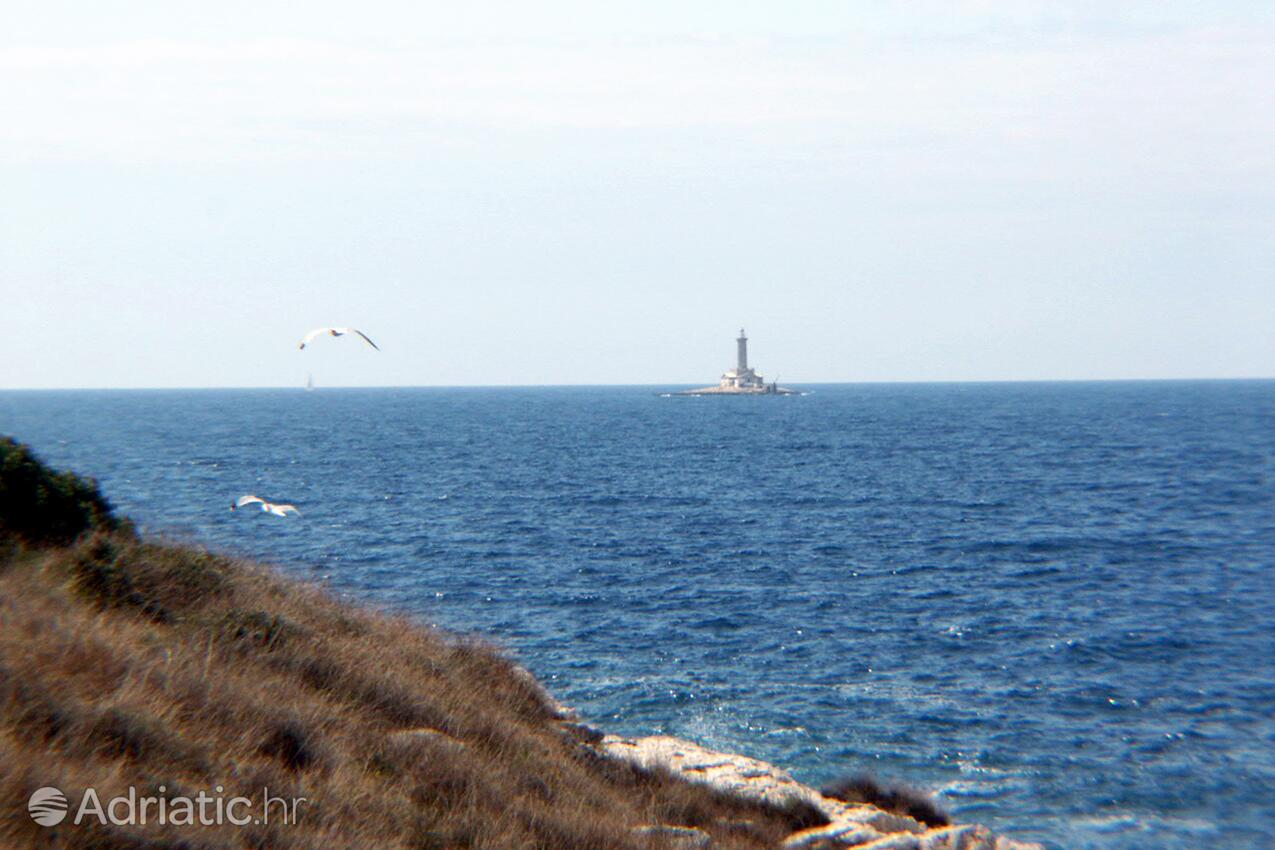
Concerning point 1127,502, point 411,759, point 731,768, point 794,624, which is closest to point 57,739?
point 411,759

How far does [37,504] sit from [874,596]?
22630 mm

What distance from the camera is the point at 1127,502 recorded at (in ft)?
161

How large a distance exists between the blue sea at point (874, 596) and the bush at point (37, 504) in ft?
11.3

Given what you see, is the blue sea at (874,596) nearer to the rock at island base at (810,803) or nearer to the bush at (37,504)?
the rock at island base at (810,803)

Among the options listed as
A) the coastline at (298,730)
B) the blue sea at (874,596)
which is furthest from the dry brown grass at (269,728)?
the blue sea at (874,596)

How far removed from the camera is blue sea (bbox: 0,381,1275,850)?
17188 mm

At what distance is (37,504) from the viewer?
35.6 ft

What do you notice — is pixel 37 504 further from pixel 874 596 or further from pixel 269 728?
pixel 874 596

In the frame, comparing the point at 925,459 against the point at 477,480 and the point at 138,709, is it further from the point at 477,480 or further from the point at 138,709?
the point at 138,709

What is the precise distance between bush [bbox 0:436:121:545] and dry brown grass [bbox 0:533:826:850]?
1.69 feet

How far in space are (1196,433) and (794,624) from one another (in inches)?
3239

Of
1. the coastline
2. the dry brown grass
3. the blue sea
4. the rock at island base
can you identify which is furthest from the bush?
the rock at island base

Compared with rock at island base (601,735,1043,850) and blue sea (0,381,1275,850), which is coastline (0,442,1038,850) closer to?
rock at island base (601,735,1043,850)

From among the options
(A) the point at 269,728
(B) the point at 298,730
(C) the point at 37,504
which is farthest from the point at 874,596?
(A) the point at 269,728
